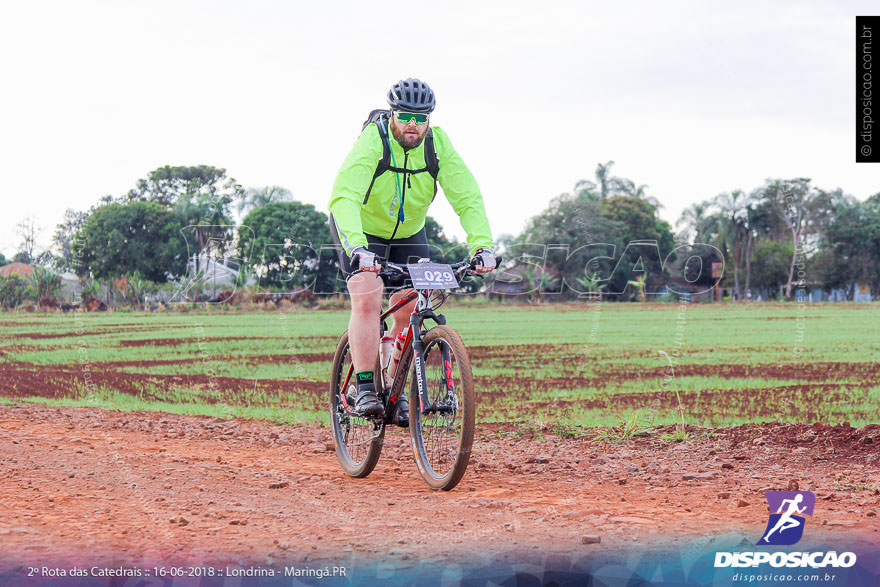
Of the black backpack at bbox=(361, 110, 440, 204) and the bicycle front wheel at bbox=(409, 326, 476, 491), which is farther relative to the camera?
the black backpack at bbox=(361, 110, 440, 204)

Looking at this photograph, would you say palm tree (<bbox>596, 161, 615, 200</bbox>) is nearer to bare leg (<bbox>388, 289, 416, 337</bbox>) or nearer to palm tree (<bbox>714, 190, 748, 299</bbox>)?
palm tree (<bbox>714, 190, 748, 299</bbox>)

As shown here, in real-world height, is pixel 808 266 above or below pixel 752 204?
below

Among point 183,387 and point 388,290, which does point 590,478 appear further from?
point 183,387

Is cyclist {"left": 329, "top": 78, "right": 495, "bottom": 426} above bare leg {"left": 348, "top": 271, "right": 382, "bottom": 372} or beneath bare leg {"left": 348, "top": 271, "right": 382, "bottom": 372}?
above

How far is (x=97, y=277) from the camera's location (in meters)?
23.6

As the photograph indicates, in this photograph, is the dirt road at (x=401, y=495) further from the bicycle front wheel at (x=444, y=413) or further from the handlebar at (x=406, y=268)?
the handlebar at (x=406, y=268)

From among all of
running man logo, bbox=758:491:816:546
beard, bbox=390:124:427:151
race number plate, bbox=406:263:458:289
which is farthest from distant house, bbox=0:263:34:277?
running man logo, bbox=758:491:816:546

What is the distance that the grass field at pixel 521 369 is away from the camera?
34.2 feet

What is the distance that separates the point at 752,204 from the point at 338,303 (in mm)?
32300

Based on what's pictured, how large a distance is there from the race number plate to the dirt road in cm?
119

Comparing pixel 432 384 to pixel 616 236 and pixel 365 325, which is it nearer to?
pixel 365 325

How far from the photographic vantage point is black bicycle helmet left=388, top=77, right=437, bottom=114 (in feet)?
15.7

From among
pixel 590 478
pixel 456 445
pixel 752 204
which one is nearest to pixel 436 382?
pixel 456 445

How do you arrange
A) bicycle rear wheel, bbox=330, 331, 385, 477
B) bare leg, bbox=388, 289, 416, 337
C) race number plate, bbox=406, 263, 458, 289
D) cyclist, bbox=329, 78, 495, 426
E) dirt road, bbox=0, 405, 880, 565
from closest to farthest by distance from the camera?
dirt road, bbox=0, 405, 880, 565
race number plate, bbox=406, 263, 458, 289
cyclist, bbox=329, 78, 495, 426
bare leg, bbox=388, 289, 416, 337
bicycle rear wheel, bbox=330, 331, 385, 477
